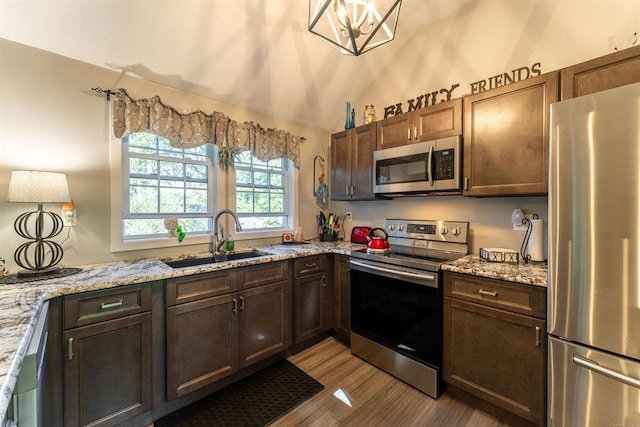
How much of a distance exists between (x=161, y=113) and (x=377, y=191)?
1.96 metres

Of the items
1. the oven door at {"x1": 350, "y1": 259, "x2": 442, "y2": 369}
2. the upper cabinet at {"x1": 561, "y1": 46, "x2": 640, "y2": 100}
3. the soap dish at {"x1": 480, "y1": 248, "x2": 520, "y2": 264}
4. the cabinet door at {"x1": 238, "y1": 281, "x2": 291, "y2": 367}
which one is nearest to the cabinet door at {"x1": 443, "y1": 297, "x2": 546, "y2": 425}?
the oven door at {"x1": 350, "y1": 259, "x2": 442, "y2": 369}

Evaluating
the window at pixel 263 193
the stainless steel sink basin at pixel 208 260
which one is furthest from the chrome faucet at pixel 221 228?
the window at pixel 263 193

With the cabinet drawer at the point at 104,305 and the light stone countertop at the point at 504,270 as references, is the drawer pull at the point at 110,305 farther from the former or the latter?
the light stone countertop at the point at 504,270

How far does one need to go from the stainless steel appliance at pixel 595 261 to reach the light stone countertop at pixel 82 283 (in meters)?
0.24

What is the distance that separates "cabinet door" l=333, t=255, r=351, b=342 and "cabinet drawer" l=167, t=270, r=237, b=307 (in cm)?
105

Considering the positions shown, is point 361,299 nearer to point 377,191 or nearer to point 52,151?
point 377,191

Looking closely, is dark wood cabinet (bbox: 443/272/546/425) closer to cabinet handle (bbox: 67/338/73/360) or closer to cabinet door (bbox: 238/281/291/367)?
cabinet door (bbox: 238/281/291/367)

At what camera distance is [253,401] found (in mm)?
1870

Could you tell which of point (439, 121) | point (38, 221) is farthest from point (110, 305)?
point (439, 121)

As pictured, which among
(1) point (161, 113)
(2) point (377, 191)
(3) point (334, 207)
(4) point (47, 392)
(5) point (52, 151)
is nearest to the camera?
(4) point (47, 392)

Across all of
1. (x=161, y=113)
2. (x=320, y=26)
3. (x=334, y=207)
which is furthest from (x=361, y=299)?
(x=320, y=26)

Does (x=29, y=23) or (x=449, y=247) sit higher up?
(x=29, y=23)

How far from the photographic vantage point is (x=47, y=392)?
1321mm

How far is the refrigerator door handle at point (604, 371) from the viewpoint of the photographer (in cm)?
115
